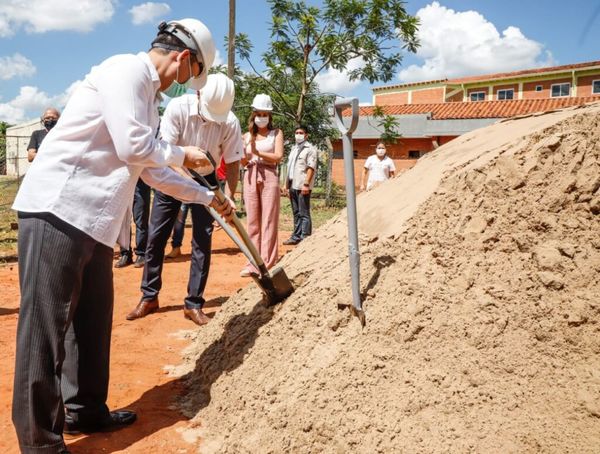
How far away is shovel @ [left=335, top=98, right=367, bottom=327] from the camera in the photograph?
8.03ft

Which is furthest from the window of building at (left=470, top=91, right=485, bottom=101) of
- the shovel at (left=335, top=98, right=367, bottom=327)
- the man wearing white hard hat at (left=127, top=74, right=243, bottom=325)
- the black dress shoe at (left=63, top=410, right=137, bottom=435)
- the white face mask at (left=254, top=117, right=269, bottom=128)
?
the black dress shoe at (left=63, top=410, right=137, bottom=435)

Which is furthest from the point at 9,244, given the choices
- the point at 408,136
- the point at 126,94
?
the point at 408,136

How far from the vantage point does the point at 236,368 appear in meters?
2.81

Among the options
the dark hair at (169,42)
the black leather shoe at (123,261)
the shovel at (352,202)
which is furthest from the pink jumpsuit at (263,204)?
the dark hair at (169,42)

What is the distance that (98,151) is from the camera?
2115 millimetres

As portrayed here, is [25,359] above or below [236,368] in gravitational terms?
above

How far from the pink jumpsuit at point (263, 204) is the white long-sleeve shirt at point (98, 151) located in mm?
2976

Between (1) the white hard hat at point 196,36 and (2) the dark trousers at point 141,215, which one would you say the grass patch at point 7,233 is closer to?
(2) the dark trousers at point 141,215

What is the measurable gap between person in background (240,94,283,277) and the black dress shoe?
2648 mm

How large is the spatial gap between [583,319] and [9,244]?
7.66m

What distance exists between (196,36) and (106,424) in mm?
1840

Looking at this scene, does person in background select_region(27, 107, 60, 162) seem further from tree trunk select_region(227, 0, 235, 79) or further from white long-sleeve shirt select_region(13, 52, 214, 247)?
tree trunk select_region(227, 0, 235, 79)

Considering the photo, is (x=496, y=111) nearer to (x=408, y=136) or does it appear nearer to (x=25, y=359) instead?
(x=408, y=136)

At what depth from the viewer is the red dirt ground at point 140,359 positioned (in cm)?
242
